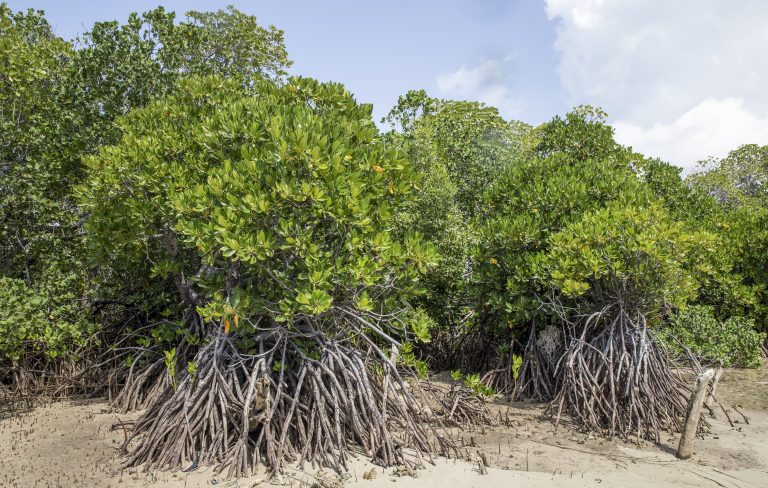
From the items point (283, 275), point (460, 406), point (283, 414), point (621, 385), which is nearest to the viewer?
point (283, 275)

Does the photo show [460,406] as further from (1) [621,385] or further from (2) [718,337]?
(2) [718,337]

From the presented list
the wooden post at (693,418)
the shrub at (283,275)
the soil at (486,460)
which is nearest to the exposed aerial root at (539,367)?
the soil at (486,460)

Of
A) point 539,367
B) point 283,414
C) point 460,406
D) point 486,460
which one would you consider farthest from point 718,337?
point 283,414

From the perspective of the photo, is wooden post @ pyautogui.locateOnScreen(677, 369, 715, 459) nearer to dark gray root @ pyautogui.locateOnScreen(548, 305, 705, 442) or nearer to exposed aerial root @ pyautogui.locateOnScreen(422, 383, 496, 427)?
dark gray root @ pyautogui.locateOnScreen(548, 305, 705, 442)

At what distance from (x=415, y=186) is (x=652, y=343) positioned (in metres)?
4.23

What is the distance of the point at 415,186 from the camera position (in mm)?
7203

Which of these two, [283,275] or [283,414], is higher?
[283,275]

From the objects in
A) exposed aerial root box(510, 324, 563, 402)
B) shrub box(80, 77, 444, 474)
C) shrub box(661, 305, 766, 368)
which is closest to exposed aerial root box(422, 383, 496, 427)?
shrub box(80, 77, 444, 474)

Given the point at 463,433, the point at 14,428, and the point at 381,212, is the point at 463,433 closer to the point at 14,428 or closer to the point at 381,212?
the point at 381,212

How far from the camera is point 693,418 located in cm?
692

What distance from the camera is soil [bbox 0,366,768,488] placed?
19.5 ft

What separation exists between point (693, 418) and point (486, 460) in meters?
2.50

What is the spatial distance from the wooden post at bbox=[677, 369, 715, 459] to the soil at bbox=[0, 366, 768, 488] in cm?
13

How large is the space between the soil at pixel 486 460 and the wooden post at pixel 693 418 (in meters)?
0.13
